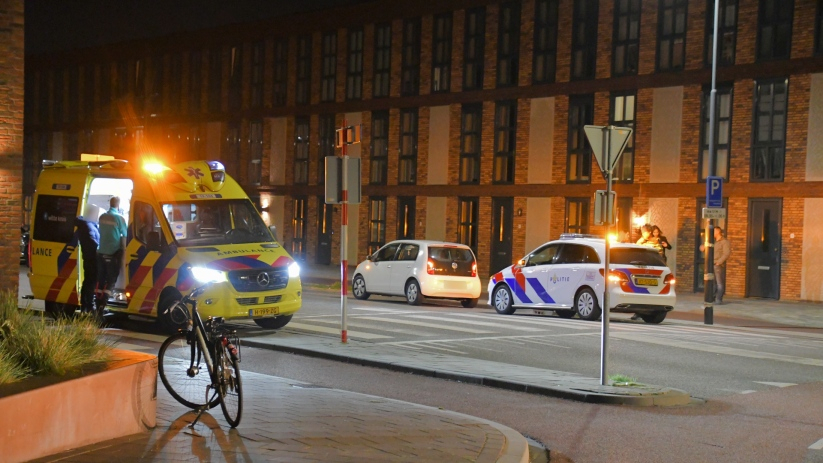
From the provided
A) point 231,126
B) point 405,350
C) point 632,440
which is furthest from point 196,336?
point 231,126

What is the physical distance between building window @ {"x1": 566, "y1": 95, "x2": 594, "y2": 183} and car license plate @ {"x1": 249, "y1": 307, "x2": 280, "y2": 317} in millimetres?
20953

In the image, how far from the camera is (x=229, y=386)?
7.83m

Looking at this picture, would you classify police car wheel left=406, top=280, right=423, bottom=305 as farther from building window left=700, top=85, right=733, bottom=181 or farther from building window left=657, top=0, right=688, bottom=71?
building window left=657, top=0, right=688, bottom=71

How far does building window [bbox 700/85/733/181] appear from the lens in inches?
1212

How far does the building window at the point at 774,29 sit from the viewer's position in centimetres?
2938

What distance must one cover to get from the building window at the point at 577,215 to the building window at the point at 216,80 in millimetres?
21725

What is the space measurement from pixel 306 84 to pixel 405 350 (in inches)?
1304

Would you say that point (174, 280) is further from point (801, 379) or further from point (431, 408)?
point (801, 379)

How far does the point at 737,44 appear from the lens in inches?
1201

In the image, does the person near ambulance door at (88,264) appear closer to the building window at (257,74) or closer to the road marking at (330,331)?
the road marking at (330,331)

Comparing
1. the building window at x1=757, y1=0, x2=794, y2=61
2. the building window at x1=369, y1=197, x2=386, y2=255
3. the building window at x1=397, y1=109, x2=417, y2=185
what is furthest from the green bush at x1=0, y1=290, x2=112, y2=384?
the building window at x1=369, y1=197, x2=386, y2=255

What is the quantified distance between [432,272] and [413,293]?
30.2 inches

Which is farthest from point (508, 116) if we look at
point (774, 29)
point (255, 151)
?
point (255, 151)

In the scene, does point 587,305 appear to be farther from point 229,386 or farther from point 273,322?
point 229,386
